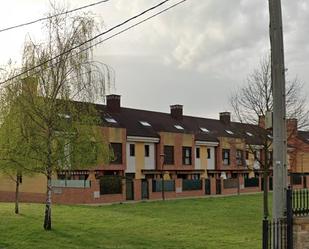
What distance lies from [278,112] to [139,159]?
38.6 m

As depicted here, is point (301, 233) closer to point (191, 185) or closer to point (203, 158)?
point (191, 185)

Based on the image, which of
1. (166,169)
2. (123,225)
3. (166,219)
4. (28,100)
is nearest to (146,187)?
(166,169)

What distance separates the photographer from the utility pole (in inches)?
380

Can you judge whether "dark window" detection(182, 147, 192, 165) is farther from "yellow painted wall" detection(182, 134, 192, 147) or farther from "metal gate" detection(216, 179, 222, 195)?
"metal gate" detection(216, 179, 222, 195)

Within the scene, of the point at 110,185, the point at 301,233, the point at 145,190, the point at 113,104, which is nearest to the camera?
the point at 301,233

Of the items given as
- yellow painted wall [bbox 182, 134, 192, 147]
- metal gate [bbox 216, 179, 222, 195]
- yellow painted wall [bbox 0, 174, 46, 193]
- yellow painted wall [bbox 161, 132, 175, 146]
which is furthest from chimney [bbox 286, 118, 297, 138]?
yellow painted wall [bbox 182, 134, 192, 147]

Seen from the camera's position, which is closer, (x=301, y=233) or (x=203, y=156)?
(x=301, y=233)

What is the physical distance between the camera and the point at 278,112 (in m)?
9.86

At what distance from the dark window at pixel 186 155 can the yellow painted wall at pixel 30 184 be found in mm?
16995

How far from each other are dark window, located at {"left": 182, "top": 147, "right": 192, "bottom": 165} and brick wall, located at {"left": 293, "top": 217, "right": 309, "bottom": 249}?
41.0 meters

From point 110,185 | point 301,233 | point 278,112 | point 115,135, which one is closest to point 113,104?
point 115,135

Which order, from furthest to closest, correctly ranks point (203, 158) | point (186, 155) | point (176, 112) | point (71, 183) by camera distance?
1. point (176, 112)
2. point (203, 158)
3. point (186, 155)
4. point (71, 183)

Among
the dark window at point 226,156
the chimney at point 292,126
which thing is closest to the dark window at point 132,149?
the dark window at point 226,156

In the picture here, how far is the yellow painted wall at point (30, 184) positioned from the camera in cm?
3956
